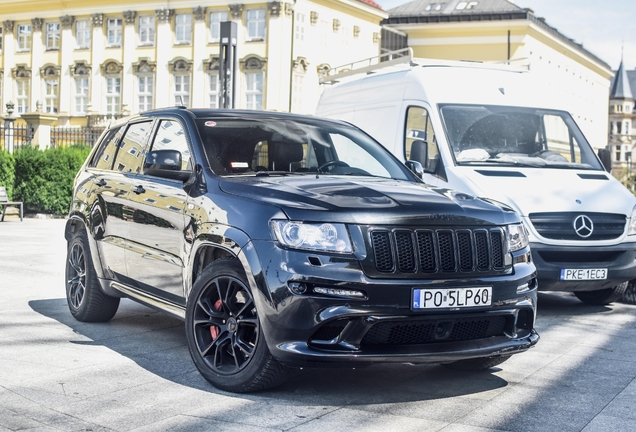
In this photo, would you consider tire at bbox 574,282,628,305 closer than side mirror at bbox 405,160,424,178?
No

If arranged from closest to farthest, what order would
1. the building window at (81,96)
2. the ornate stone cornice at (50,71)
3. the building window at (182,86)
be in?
1. the building window at (182,86)
2. the building window at (81,96)
3. the ornate stone cornice at (50,71)

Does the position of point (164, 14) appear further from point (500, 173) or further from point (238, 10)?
point (500, 173)

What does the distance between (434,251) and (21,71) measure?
60555 millimetres

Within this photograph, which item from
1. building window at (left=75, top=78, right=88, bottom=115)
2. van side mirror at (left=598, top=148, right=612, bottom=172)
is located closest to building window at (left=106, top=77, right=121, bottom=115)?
building window at (left=75, top=78, right=88, bottom=115)

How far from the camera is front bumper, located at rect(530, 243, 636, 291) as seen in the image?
8.88m

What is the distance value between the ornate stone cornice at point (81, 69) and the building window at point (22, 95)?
399cm

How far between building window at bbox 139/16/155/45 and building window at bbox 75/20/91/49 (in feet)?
12.5

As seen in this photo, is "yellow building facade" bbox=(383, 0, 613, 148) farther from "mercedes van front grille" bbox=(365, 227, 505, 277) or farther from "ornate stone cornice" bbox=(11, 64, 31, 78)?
"mercedes van front grille" bbox=(365, 227, 505, 277)

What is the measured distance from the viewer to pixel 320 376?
6.03 meters

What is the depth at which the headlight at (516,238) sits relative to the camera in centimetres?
579

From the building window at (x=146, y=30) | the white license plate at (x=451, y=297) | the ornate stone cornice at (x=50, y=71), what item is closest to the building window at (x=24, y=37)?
the ornate stone cornice at (x=50, y=71)

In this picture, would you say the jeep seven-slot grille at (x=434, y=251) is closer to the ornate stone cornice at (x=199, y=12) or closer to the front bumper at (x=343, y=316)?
the front bumper at (x=343, y=316)

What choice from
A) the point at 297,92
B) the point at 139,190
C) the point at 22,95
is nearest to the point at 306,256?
the point at 139,190

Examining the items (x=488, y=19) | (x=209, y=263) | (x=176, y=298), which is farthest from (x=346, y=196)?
(x=488, y=19)
